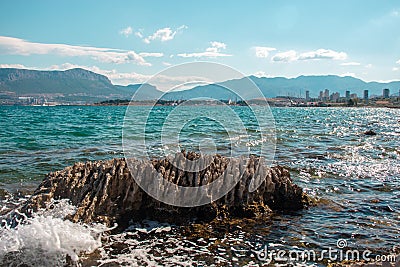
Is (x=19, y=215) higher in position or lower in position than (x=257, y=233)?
higher

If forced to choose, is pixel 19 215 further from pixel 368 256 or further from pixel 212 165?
pixel 368 256

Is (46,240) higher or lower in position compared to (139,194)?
lower

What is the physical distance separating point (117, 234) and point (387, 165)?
14565 mm

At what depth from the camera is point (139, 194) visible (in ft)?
26.0

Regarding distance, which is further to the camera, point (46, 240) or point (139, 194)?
point (139, 194)

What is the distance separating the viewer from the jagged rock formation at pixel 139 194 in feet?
24.1

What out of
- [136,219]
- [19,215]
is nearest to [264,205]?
[136,219]

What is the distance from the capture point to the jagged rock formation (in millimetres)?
7359

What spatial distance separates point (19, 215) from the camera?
682cm

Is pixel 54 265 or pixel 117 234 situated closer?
pixel 54 265

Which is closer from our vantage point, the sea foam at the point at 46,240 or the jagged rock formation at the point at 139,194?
the sea foam at the point at 46,240

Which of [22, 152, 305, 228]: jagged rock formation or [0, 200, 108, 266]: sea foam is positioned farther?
[22, 152, 305, 228]: jagged rock formation

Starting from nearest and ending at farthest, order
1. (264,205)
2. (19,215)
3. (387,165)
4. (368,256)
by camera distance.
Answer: (368,256)
(19,215)
(264,205)
(387,165)

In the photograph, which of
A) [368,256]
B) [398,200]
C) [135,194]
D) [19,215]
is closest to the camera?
[368,256]
